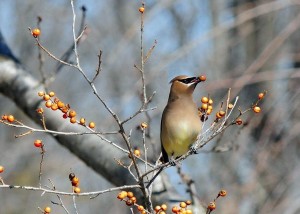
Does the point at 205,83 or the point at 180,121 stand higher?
the point at 205,83

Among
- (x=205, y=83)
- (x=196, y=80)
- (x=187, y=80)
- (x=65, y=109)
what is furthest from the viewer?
(x=205, y=83)

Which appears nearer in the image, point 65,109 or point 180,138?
point 65,109

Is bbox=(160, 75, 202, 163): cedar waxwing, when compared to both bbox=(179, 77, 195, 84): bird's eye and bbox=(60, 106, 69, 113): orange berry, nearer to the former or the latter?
bbox=(179, 77, 195, 84): bird's eye

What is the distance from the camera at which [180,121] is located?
4.31 meters

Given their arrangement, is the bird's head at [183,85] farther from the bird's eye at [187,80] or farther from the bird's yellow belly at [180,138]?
the bird's yellow belly at [180,138]

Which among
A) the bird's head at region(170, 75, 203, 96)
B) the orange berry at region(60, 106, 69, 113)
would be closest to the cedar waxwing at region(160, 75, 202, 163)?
the bird's head at region(170, 75, 203, 96)

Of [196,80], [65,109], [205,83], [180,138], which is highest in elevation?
[205,83]

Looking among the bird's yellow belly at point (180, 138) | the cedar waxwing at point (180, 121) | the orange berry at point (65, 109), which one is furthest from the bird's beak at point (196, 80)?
the orange berry at point (65, 109)

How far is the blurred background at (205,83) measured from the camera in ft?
16.8

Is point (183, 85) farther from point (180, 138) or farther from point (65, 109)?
point (65, 109)

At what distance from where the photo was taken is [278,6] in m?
5.23

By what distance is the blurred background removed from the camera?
202 inches

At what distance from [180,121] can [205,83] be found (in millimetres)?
1611

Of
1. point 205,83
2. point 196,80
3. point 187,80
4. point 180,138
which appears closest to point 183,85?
point 187,80
